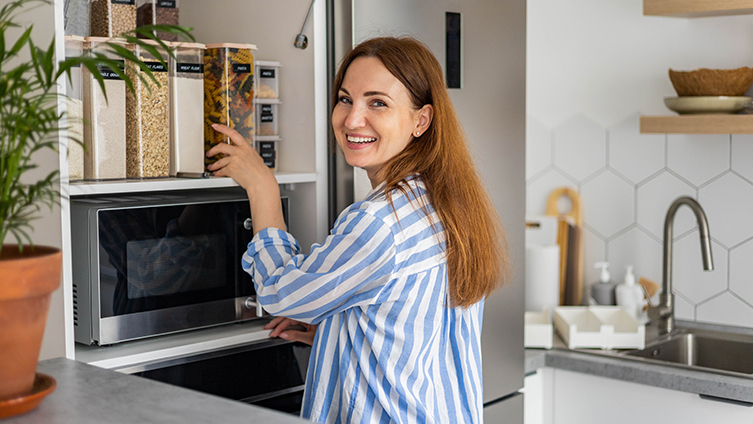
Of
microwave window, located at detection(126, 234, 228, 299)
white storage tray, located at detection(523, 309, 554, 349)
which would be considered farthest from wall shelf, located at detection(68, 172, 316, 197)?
white storage tray, located at detection(523, 309, 554, 349)

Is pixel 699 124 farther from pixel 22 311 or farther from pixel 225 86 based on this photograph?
pixel 22 311

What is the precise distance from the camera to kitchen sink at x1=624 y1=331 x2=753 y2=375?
7.09ft

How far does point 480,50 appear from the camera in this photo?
1.75m

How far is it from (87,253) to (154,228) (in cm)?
12

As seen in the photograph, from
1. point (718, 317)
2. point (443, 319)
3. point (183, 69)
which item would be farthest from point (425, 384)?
point (718, 317)

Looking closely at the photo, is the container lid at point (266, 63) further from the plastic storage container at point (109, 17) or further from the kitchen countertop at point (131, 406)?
the kitchen countertop at point (131, 406)

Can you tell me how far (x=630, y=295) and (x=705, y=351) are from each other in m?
0.27

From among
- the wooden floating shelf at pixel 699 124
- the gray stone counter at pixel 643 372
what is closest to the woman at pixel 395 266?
the gray stone counter at pixel 643 372

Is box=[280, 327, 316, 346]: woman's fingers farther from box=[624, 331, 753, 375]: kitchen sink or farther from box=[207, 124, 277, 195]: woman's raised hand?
box=[624, 331, 753, 375]: kitchen sink

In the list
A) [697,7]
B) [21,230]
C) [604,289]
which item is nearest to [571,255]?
[604,289]

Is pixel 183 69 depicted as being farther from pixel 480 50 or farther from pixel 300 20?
pixel 480 50

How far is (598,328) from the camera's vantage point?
2279 millimetres

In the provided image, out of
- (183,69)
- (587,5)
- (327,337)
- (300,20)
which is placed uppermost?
(587,5)

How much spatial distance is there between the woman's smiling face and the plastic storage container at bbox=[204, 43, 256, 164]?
0.24m
